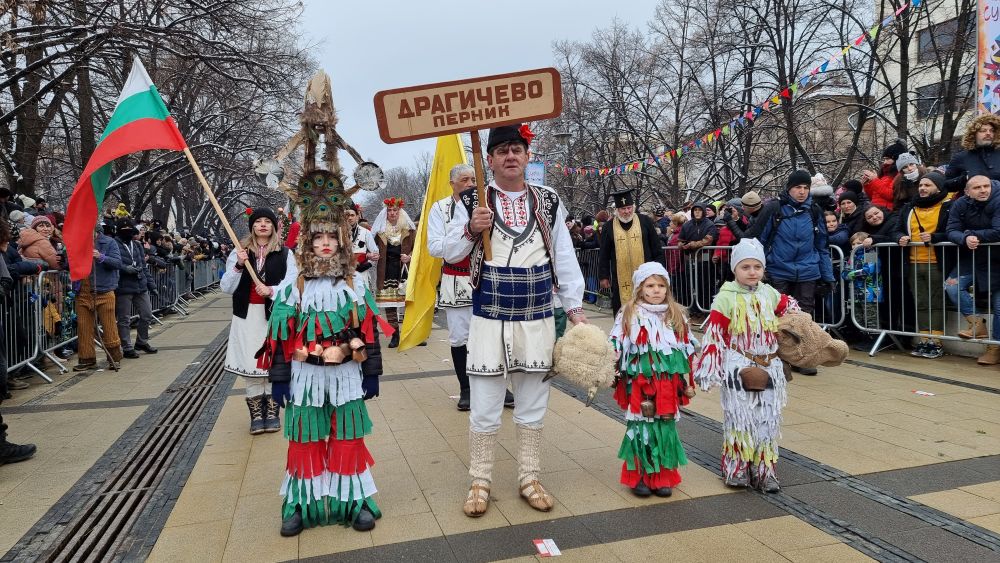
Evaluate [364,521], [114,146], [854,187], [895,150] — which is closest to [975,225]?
[895,150]

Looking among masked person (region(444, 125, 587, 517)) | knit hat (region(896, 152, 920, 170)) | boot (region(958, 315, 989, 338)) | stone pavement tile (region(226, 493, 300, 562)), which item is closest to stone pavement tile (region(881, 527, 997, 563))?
masked person (region(444, 125, 587, 517))

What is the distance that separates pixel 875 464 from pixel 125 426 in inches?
230

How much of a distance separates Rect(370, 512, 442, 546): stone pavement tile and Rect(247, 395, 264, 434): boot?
7.42 feet

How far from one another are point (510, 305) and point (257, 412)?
288cm

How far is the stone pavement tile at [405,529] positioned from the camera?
3373 mm

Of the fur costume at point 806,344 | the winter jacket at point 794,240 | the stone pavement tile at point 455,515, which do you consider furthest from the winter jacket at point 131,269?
the fur costume at point 806,344

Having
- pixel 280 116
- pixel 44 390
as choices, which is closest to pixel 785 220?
pixel 44 390

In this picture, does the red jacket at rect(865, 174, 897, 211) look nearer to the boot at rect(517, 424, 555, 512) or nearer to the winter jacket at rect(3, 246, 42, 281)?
the boot at rect(517, 424, 555, 512)

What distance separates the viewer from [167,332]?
41.8ft

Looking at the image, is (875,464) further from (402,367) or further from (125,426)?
(125,426)

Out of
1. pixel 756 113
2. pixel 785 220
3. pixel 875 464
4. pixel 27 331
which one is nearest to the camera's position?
pixel 875 464

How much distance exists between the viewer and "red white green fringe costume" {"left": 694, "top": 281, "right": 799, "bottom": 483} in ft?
12.6

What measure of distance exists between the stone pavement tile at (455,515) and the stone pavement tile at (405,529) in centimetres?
5

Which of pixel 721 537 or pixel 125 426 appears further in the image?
pixel 125 426
